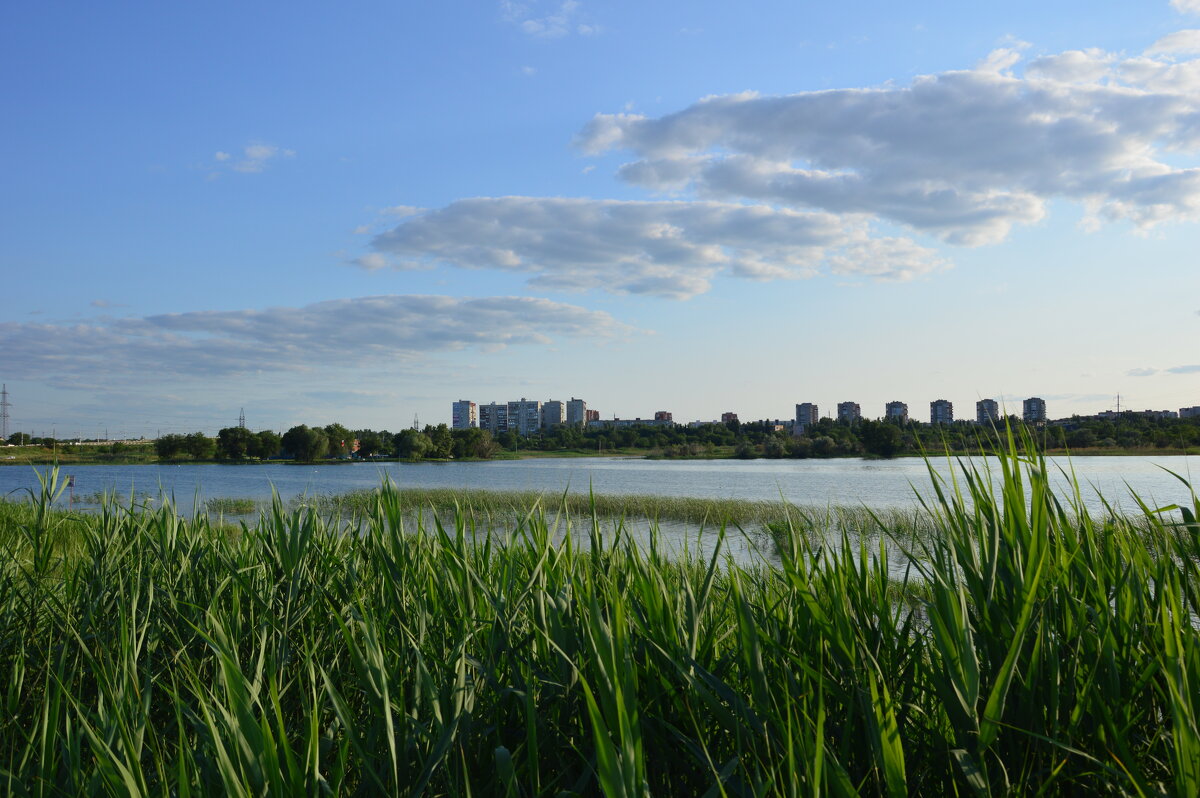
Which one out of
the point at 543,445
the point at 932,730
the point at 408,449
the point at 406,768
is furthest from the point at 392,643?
the point at 543,445

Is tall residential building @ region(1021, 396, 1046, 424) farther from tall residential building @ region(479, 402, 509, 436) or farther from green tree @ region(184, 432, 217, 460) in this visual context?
tall residential building @ region(479, 402, 509, 436)

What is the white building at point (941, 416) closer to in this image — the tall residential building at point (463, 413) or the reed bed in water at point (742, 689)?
the reed bed in water at point (742, 689)

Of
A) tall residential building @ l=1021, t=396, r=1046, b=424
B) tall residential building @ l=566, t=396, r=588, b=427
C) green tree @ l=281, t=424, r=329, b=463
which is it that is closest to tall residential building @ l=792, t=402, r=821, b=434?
tall residential building @ l=566, t=396, r=588, b=427

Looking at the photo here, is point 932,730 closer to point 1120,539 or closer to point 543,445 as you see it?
point 1120,539

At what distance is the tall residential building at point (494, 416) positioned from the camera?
185 metres

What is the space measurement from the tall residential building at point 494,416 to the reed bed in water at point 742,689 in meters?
181

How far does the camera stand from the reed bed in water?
1749 mm

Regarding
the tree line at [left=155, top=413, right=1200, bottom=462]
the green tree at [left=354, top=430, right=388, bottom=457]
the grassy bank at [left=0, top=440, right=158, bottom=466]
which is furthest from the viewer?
the green tree at [left=354, top=430, right=388, bottom=457]

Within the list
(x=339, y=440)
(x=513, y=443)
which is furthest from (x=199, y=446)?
(x=513, y=443)

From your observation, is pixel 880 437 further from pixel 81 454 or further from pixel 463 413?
pixel 463 413

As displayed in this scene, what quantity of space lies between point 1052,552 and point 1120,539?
49 cm

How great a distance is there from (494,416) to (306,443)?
108717mm

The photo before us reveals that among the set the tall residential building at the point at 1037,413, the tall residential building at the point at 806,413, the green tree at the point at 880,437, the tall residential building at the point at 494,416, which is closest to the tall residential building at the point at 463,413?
the tall residential building at the point at 494,416

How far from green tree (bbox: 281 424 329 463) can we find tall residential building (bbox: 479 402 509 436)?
100911mm
